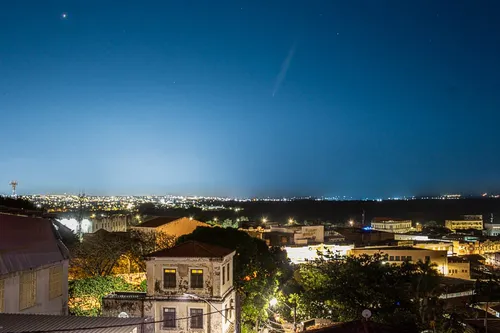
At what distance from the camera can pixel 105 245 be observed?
27.1 meters

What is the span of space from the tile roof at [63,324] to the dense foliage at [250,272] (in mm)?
11666

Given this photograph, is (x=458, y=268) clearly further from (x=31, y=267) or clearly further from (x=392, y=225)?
(x=392, y=225)

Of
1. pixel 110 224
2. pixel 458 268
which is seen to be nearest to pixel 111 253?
pixel 458 268

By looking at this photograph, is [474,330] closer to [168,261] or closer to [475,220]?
[168,261]

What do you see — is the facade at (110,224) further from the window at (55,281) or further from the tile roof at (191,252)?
the tile roof at (191,252)

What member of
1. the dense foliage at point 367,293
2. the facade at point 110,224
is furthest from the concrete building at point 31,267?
the facade at point 110,224

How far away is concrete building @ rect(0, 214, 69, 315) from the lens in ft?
44.3

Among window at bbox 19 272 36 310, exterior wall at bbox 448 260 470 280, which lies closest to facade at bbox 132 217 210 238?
window at bbox 19 272 36 310

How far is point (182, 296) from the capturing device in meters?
17.0

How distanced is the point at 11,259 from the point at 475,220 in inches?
4130

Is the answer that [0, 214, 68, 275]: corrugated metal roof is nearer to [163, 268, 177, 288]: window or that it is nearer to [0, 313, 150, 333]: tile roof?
[163, 268, 177, 288]: window

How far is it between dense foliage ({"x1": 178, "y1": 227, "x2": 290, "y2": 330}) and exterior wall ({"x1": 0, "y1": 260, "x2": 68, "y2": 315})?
294 inches

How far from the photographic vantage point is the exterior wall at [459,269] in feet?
129

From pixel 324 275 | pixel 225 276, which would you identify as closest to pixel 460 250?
pixel 324 275
